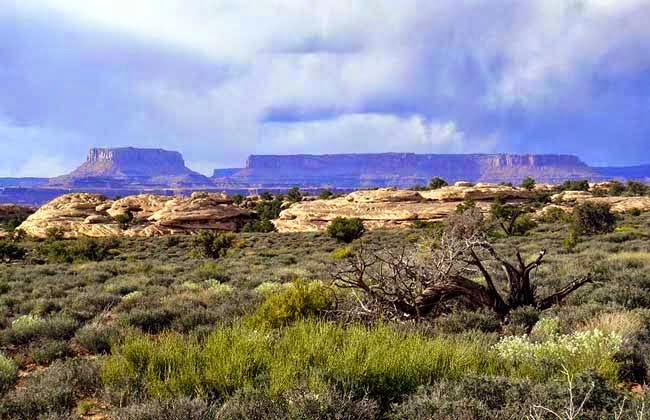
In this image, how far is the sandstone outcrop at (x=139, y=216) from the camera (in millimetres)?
45406

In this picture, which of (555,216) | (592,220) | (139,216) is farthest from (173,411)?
(139,216)

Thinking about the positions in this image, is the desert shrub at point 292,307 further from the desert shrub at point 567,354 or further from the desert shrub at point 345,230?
the desert shrub at point 345,230

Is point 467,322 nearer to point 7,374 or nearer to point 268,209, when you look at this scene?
point 7,374

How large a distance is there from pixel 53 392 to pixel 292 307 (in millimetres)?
3335

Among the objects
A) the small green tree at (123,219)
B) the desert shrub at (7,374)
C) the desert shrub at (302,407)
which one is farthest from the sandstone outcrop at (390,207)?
the desert shrub at (302,407)

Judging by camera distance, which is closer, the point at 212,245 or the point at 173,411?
the point at 173,411

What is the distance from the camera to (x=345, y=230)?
3609 cm

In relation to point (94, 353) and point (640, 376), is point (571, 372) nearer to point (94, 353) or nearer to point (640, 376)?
point (640, 376)

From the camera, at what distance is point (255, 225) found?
48.7 m

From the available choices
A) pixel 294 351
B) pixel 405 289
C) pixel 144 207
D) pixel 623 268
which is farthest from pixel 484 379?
pixel 144 207

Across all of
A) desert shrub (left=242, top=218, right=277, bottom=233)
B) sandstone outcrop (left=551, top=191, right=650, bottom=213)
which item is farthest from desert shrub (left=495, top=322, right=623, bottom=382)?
desert shrub (left=242, top=218, right=277, bottom=233)

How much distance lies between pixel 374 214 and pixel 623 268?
36.9m

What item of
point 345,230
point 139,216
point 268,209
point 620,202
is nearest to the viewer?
point 345,230

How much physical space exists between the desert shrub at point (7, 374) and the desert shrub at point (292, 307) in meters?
2.84
